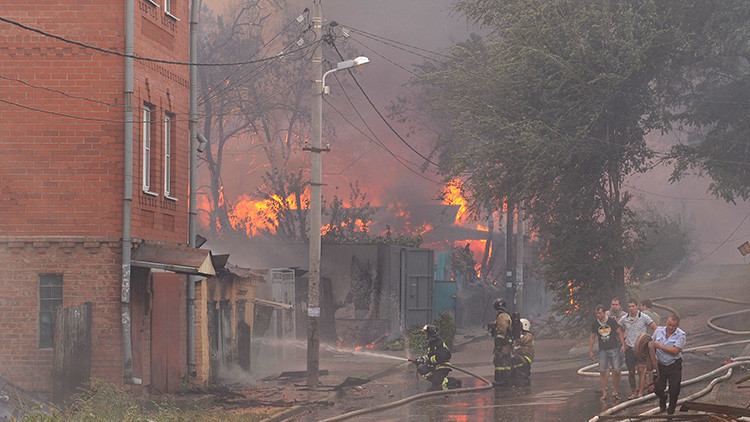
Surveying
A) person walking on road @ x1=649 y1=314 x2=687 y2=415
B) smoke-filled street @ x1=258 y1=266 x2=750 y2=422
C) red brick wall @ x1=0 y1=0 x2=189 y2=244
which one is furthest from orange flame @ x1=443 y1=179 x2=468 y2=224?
person walking on road @ x1=649 y1=314 x2=687 y2=415

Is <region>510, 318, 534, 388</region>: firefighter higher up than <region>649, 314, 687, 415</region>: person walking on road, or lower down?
lower down

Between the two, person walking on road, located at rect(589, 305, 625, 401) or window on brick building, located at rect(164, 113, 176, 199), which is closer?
person walking on road, located at rect(589, 305, 625, 401)

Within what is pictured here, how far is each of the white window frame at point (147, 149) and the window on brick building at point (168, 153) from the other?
67cm

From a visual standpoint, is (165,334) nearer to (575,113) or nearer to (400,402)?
(400,402)

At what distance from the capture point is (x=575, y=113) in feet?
85.9

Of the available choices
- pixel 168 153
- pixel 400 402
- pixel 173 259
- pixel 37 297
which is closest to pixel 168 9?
pixel 168 153

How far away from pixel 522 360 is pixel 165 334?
703 centimetres

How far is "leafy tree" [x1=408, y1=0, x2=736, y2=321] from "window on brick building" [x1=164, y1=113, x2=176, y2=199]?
10527mm

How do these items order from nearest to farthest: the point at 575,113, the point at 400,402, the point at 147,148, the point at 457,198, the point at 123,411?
the point at 123,411, the point at 400,402, the point at 147,148, the point at 575,113, the point at 457,198

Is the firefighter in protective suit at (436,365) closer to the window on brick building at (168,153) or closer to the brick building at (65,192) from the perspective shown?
the brick building at (65,192)

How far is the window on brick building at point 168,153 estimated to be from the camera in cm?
1789

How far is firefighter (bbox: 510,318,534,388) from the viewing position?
1938cm

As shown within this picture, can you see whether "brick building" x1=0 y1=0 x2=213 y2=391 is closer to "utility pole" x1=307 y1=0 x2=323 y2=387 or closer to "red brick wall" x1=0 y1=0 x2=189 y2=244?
"red brick wall" x1=0 y1=0 x2=189 y2=244

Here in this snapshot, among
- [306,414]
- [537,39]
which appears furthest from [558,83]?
[306,414]
